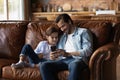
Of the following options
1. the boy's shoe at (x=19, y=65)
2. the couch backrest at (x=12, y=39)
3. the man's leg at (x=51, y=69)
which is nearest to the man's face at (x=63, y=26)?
the man's leg at (x=51, y=69)

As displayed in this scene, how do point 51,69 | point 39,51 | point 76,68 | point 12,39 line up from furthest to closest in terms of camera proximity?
point 12,39 → point 39,51 → point 51,69 → point 76,68

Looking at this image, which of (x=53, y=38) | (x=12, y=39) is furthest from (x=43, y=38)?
(x=12, y=39)

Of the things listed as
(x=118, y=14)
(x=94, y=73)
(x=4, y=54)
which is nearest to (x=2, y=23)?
(x=4, y=54)

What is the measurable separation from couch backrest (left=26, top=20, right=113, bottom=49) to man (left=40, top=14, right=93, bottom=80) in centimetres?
16

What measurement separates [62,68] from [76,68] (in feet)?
0.65

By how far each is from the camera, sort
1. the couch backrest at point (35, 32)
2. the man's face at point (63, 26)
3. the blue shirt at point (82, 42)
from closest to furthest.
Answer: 1. the blue shirt at point (82, 42)
2. the man's face at point (63, 26)
3. the couch backrest at point (35, 32)

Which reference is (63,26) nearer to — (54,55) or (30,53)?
(54,55)

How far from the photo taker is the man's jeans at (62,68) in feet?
8.69

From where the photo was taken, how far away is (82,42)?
2988 mm

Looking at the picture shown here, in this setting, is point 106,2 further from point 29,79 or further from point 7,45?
point 29,79

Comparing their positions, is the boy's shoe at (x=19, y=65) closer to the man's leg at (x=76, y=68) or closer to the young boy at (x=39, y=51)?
the young boy at (x=39, y=51)

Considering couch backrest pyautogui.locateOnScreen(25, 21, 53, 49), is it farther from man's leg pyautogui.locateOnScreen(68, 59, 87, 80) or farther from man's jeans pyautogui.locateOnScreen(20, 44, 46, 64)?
man's leg pyautogui.locateOnScreen(68, 59, 87, 80)

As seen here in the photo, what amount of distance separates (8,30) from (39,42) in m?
0.50

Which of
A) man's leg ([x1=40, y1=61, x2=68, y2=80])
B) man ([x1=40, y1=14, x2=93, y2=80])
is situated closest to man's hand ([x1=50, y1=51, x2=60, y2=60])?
man ([x1=40, y1=14, x2=93, y2=80])
